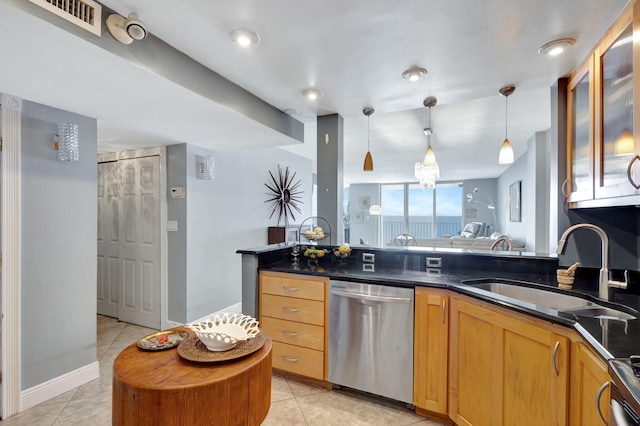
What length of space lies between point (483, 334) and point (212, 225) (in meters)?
3.12

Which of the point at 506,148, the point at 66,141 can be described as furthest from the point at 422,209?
the point at 66,141

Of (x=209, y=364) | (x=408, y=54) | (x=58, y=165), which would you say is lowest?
(x=209, y=364)

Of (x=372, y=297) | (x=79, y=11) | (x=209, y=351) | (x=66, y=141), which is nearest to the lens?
(x=209, y=351)

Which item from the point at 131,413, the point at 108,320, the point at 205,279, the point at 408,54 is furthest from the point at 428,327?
the point at 108,320

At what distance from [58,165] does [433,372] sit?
299 cm

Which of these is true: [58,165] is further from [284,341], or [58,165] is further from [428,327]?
[428,327]

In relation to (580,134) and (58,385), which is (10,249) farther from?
(580,134)

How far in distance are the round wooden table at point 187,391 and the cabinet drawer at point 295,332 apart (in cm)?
102

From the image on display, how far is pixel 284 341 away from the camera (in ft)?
7.65

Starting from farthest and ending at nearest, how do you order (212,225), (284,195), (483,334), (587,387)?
(284,195), (212,225), (483,334), (587,387)

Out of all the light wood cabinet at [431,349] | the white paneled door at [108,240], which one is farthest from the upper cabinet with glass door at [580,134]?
the white paneled door at [108,240]

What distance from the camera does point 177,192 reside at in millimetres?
3359

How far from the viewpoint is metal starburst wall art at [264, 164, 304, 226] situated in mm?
4984

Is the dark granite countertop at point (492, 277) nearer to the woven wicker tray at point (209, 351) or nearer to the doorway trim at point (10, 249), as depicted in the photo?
the woven wicker tray at point (209, 351)
